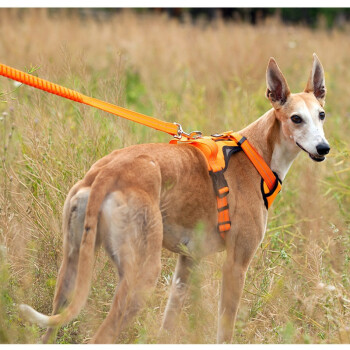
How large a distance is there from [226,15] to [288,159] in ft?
62.2

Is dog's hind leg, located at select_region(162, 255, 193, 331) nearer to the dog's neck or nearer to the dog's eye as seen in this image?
the dog's neck

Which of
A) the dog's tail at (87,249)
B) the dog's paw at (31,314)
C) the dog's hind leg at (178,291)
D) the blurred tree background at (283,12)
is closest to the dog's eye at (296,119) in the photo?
the dog's hind leg at (178,291)

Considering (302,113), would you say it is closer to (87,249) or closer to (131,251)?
(131,251)

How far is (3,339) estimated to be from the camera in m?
3.13

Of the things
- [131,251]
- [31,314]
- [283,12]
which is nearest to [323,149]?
[131,251]

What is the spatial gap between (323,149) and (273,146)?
0.42 meters

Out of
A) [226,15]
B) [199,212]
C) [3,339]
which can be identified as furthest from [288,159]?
[226,15]

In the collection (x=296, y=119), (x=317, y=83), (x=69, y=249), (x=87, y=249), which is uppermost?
(x=317, y=83)

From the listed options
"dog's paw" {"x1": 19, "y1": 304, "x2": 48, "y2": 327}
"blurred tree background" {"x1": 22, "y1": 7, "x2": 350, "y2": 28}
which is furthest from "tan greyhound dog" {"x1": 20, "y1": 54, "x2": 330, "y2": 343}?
"blurred tree background" {"x1": 22, "y1": 7, "x2": 350, "y2": 28}

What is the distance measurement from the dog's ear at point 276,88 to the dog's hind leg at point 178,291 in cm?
116

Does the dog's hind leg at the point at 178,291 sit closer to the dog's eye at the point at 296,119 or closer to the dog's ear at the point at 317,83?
the dog's eye at the point at 296,119

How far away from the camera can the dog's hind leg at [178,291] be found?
3549 mm

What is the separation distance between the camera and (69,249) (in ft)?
9.64

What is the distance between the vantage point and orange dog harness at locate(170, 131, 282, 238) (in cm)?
343
